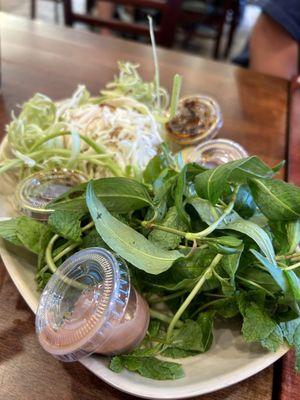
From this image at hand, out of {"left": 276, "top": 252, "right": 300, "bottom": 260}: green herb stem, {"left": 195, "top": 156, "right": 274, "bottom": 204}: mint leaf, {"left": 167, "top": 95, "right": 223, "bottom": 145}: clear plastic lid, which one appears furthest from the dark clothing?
{"left": 276, "top": 252, "right": 300, "bottom": 260}: green herb stem

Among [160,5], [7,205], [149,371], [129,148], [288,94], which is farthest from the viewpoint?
[160,5]

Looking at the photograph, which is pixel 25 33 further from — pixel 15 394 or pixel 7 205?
pixel 15 394

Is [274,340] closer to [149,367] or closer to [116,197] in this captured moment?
[149,367]

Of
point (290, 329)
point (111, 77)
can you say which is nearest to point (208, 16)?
point (111, 77)

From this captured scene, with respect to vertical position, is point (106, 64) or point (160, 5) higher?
point (160, 5)

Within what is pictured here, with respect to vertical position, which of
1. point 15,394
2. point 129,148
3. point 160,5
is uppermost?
point 160,5

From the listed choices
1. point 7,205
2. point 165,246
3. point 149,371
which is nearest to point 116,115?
point 7,205
